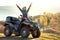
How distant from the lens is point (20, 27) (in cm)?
157

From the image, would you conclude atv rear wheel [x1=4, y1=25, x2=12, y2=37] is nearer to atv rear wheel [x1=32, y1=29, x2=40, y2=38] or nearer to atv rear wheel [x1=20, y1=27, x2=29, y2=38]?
atv rear wheel [x1=20, y1=27, x2=29, y2=38]

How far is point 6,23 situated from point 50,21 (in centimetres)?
41

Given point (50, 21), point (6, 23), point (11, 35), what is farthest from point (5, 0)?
point (50, 21)

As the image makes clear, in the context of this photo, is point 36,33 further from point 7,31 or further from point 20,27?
point 7,31

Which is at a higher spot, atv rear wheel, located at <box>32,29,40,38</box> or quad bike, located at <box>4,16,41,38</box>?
quad bike, located at <box>4,16,41,38</box>

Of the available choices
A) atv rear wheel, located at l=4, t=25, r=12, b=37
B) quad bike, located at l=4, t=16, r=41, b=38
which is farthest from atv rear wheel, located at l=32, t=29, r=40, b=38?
atv rear wheel, located at l=4, t=25, r=12, b=37

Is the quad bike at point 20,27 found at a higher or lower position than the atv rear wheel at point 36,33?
higher

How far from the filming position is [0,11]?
5.27 ft

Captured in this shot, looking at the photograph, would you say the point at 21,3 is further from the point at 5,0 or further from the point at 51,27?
the point at 51,27

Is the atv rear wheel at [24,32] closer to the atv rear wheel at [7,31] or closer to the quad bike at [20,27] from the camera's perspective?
the quad bike at [20,27]

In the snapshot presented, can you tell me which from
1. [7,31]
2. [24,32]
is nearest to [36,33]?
[24,32]

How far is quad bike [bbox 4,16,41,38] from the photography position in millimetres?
1537

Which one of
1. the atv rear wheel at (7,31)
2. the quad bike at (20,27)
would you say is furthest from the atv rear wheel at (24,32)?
→ the atv rear wheel at (7,31)

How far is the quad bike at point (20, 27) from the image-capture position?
1537 millimetres
